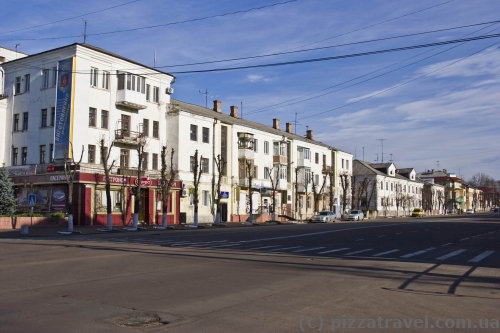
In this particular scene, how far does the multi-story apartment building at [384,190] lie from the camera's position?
96500 mm

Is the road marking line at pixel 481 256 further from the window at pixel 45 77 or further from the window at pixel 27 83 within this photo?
the window at pixel 27 83

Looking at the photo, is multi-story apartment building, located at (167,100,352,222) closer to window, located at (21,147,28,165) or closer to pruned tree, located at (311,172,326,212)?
pruned tree, located at (311,172,326,212)

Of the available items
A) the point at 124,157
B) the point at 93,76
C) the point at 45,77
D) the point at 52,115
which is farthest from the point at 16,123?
the point at 124,157

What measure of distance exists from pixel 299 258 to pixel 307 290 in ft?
21.6

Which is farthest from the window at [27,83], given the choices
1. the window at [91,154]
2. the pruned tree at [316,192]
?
the pruned tree at [316,192]

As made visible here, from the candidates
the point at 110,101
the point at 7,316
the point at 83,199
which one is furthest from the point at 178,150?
the point at 7,316

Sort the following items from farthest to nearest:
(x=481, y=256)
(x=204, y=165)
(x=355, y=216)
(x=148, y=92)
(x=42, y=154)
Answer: (x=355, y=216) → (x=204, y=165) → (x=148, y=92) → (x=42, y=154) → (x=481, y=256)

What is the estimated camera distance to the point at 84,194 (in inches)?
1571

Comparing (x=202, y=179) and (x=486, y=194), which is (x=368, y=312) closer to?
(x=202, y=179)

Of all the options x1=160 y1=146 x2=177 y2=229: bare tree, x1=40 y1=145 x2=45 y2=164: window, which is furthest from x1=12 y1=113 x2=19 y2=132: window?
x1=160 y1=146 x2=177 y2=229: bare tree

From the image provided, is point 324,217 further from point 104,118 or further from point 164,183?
point 104,118

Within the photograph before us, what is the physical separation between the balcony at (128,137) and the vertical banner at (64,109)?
4.66 meters

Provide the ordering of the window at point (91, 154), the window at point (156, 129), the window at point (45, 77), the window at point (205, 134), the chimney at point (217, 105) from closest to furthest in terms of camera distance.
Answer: the window at point (91, 154) → the window at point (45, 77) → the window at point (156, 129) → the window at point (205, 134) → the chimney at point (217, 105)

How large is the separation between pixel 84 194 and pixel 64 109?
7.28 metres
